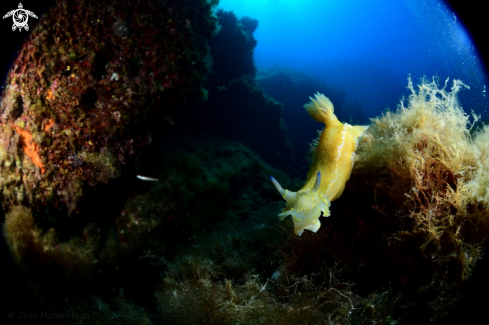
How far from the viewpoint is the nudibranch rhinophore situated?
204 centimetres

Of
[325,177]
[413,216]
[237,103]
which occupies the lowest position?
[413,216]

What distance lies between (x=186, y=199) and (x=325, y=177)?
3456mm

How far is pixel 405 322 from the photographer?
1.79 metres

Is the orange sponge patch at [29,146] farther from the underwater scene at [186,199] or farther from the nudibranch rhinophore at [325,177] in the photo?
the nudibranch rhinophore at [325,177]

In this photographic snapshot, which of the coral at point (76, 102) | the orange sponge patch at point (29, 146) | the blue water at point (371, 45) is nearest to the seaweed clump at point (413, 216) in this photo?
the blue water at point (371, 45)

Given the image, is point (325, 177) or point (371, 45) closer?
point (325, 177)

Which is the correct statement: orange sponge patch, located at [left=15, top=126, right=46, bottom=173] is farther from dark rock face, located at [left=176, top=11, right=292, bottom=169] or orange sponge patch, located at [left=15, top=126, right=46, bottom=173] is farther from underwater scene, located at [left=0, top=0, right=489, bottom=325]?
dark rock face, located at [left=176, top=11, right=292, bottom=169]

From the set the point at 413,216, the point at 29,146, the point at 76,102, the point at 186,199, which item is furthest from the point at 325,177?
the point at 29,146

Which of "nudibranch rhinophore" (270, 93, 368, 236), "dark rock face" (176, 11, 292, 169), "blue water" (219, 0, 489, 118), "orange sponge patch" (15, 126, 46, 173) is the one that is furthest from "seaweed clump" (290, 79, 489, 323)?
"dark rock face" (176, 11, 292, 169)

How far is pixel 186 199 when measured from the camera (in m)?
4.78

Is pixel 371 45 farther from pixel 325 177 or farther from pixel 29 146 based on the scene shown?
pixel 29 146

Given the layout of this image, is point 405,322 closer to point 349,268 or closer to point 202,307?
point 349,268

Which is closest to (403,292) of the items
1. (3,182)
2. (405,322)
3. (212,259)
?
(405,322)

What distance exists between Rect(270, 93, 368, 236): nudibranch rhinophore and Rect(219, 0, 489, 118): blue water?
1189 mm
